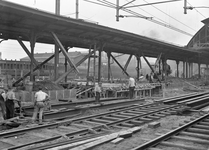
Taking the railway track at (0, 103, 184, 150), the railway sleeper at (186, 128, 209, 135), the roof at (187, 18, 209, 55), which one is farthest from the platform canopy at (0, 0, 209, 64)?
the roof at (187, 18, 209, 55)

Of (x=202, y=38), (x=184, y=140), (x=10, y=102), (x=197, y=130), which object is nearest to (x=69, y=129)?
(x=10, y=102)

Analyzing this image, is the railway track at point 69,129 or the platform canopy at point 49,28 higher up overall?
the platform canopy at point 49,28

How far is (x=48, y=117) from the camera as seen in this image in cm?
1028

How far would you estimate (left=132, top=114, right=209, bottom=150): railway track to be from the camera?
5879 mm

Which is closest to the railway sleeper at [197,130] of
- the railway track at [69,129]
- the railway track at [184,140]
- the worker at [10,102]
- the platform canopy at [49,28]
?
the railway track at [184,140]

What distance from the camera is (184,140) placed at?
6535 mm

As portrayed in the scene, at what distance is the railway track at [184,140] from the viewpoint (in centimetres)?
588

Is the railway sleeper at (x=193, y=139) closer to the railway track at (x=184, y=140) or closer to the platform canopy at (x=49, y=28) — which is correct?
the railway track at (x=184, y=140)

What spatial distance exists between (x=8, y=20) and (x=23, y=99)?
522cm

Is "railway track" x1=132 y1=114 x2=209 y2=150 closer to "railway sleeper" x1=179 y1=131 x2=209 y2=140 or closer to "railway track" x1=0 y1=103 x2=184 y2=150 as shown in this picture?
"railway sleeper" x1=179 y1=131 x2=209 y2=140

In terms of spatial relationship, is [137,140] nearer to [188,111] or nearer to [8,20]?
[188,111]

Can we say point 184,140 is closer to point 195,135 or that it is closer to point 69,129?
point 195,135

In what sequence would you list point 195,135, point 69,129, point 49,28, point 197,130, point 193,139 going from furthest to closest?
1. point 49,28
2. point 69,129
3. point 197,130
4. point 195,135
5. point 193,139

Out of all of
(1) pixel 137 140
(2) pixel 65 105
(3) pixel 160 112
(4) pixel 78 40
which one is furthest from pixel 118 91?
(1) pixel 137 140
